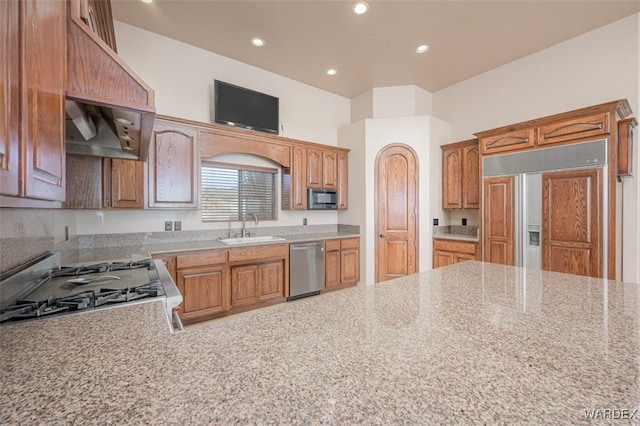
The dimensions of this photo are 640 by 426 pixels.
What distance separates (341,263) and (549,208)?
2.56 meters

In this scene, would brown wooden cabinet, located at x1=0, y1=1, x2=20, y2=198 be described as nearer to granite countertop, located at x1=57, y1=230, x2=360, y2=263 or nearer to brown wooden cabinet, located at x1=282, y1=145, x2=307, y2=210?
granite countertop, located at x1=57, y1=230, x2=360, y2=263

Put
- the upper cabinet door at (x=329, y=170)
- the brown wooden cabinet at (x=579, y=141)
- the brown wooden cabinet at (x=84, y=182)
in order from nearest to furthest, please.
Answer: the brown wooden cabinet at (x=84, y=182), the brown wooden cabinet at (x=579, y=141), the upper cabinet door at (x=329, y=170)

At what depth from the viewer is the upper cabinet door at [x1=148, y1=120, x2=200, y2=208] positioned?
114 inches

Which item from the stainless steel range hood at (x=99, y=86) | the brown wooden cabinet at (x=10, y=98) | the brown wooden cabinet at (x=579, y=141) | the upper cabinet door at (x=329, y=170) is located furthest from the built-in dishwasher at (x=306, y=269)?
the brown wooden cabinet at (x=10, y=98)

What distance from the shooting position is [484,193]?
3.54 metres

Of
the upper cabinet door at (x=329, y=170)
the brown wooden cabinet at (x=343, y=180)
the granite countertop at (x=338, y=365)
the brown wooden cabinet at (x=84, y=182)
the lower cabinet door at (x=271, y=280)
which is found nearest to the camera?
the granite countertop at (x=338, y=365)

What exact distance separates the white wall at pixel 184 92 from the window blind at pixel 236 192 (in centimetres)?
15

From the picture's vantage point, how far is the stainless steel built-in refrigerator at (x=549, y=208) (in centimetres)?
267

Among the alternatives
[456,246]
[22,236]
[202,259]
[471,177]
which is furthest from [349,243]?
[22,236]

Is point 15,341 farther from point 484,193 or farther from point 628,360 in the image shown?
point 484,193

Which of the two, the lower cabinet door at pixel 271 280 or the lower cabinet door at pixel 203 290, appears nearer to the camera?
the lower cabinet door at pixel 203 290

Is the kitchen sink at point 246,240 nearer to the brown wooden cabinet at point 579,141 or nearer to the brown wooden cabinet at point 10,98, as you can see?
the brown wooden cabinet at point 10,98

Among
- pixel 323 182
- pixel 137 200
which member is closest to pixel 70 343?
pixel 137 200

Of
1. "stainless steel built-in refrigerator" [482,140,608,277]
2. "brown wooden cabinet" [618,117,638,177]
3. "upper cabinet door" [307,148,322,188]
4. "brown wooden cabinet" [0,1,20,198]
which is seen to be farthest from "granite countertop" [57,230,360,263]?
"brown wooden cabinet" [618,117,638,177]
